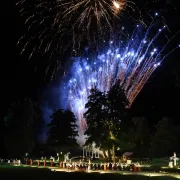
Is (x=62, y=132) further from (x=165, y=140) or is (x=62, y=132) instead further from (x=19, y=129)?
(x=165, y=140)

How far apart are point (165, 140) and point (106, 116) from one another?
10214 millimetres

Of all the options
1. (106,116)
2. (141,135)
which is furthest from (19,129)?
(106,116)

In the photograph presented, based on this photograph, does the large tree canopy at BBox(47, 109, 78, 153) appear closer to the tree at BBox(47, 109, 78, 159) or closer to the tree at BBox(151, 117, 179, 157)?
the tree at BBox(47, 109, 78, 159)

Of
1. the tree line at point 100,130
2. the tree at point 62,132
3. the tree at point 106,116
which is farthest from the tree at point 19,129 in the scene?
the tree at point 106,116

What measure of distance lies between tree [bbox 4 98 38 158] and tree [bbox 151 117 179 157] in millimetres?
21745

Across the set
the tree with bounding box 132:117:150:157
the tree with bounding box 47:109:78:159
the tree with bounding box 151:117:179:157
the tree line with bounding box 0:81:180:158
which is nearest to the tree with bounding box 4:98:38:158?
the tree line with bounding box 0:81:180:158

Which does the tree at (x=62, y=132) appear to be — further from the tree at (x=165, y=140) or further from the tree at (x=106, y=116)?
the tree at (x=165, y=140)

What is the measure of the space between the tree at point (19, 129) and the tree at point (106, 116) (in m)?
18.2

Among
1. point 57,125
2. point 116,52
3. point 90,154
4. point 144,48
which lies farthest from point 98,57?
point 90,154

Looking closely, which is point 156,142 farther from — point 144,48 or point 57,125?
point 57,125

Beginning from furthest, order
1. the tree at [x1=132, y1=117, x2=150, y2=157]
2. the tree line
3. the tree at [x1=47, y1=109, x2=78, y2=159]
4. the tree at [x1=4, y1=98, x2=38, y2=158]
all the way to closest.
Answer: the tree at [x1=4, y1=98, x2=38, y2=158], the tree at [x1=47, y1=109, x2=78, y2=159], the tree at [x1=132, y1=117, x2=150, y2=157], the tree line

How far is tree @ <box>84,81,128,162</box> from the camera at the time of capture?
45938 mm

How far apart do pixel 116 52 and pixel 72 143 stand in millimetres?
18315

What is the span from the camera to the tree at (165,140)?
2018 inches
